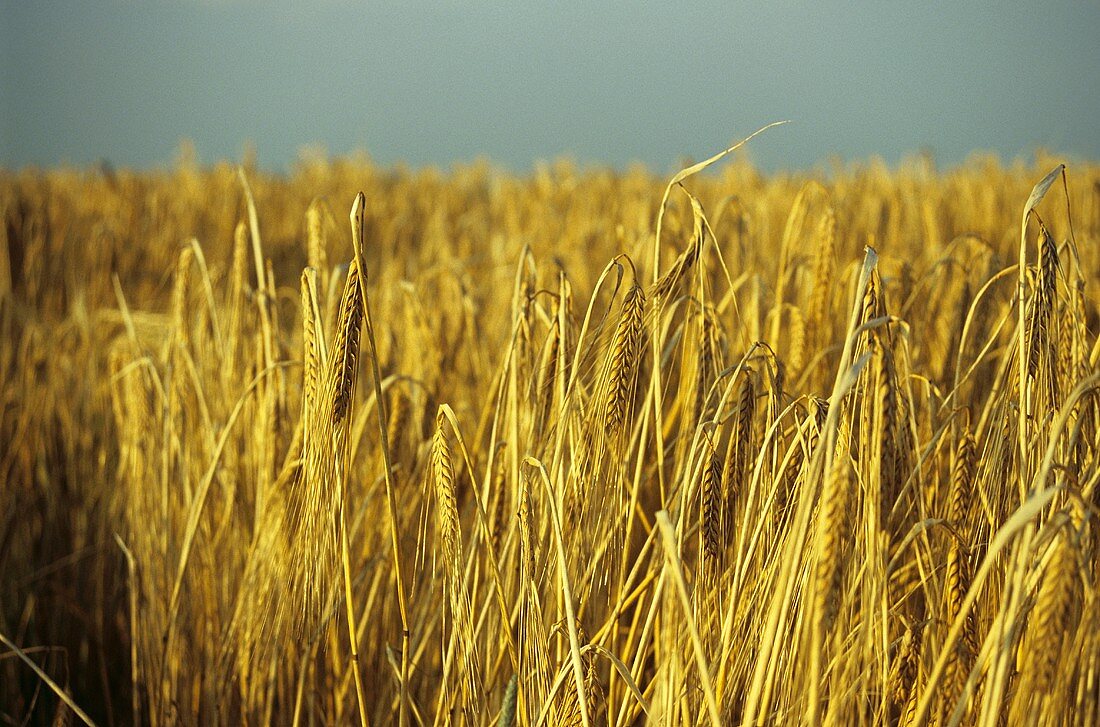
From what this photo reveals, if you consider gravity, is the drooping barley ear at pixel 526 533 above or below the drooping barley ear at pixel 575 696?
above

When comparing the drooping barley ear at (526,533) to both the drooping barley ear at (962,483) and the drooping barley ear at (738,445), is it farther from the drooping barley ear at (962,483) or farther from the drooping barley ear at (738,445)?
the drooping barley ear at (962,483)

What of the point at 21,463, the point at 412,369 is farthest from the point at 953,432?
the point at 21,463

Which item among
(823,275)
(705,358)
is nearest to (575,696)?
(705,358)

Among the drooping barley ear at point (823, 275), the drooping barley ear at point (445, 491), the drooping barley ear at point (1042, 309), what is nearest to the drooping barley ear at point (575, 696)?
the drooping barley ear at point (445, 491)

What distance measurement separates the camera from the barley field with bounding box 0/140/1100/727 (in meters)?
0.75

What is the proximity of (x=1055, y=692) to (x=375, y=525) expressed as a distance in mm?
918

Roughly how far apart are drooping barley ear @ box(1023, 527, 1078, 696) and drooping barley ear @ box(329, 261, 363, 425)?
570 mm

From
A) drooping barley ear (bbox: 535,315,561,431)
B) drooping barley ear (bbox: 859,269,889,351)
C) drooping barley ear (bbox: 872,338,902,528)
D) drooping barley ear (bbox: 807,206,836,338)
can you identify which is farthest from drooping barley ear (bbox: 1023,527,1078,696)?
drooping barley ear (bbox: 807,206,836,338)

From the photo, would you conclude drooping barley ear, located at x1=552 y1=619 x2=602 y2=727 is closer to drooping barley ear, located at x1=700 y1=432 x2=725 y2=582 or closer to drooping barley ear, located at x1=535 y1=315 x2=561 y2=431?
drooping barley ear, located at x1=700 y1=432 x2=725 y2=582

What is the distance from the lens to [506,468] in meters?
1.12

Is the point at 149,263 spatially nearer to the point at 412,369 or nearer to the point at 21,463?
the point at 21,463

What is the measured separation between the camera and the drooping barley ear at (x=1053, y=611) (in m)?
0.62

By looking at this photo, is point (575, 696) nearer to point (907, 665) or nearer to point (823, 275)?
point (907, 665)

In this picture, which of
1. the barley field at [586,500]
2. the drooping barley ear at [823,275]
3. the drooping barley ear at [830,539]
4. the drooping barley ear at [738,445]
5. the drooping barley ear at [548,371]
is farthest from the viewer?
the drooping barley ear at [823,275]
